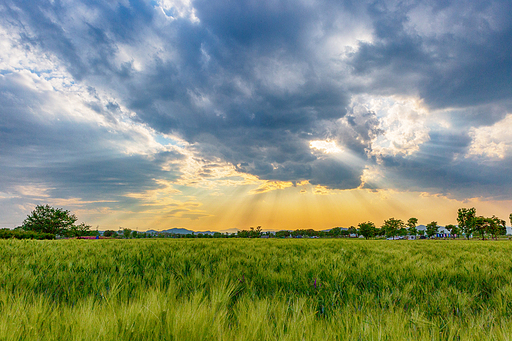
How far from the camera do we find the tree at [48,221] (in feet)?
187

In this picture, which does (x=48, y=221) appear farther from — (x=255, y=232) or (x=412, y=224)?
(x=412, y=224)

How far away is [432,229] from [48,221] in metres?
146

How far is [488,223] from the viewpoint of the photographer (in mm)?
78500

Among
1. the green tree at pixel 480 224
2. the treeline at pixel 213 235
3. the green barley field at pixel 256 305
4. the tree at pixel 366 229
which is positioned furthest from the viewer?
the tree at pixel 366 229

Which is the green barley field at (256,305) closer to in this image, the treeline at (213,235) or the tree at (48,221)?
the treeline at (213,235)

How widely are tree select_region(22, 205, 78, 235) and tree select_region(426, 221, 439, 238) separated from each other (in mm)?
140418

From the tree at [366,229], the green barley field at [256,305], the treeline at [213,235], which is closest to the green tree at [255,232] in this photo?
the treeline at [213,235]

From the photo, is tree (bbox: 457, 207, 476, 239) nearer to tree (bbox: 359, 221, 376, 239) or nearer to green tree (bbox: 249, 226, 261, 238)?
tree (bbox: 359, 221, 376, 239)

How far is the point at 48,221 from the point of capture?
5781cm

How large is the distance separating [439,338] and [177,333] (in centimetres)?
204

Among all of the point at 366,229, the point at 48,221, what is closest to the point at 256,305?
the point at 48,221

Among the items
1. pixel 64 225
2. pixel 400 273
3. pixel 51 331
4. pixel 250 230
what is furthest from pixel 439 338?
pixel 250 230

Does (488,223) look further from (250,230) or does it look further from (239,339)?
(239,339)

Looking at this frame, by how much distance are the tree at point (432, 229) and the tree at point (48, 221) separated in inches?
5528
